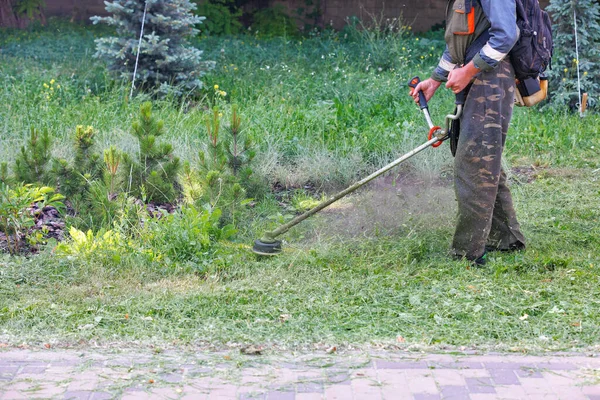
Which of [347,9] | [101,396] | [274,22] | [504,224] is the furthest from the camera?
[347,9]

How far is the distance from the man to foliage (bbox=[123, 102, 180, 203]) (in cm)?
220

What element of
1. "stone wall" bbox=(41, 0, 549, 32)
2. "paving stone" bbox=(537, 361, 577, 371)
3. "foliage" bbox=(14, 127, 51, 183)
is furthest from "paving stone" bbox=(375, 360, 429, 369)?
"stone wall" bbox=(41, 0, 549, 32)

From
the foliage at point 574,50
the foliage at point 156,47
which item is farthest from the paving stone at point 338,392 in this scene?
the foliage at point 574,50

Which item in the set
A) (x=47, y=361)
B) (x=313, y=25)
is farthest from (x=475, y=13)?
(x=313, y=25)

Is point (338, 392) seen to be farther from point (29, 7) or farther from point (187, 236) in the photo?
point (29, 7)

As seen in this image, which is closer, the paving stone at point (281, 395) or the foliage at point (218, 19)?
the paving stone at point (281, 395)

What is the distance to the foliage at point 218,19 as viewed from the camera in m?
14.6

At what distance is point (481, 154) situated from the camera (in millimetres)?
4852

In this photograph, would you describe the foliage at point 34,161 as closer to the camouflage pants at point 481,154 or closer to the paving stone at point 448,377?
the camouflage pants at point 481,154

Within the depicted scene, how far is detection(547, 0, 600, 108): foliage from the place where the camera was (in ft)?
31.0

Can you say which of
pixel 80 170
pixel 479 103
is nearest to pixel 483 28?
pixel 479 103

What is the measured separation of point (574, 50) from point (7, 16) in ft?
33.4

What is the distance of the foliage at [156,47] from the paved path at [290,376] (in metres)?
5.84

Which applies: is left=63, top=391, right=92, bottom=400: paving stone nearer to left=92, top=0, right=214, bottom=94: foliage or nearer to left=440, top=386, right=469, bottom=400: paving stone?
left=440, top=386, right=469, bottom=400: paving stone
